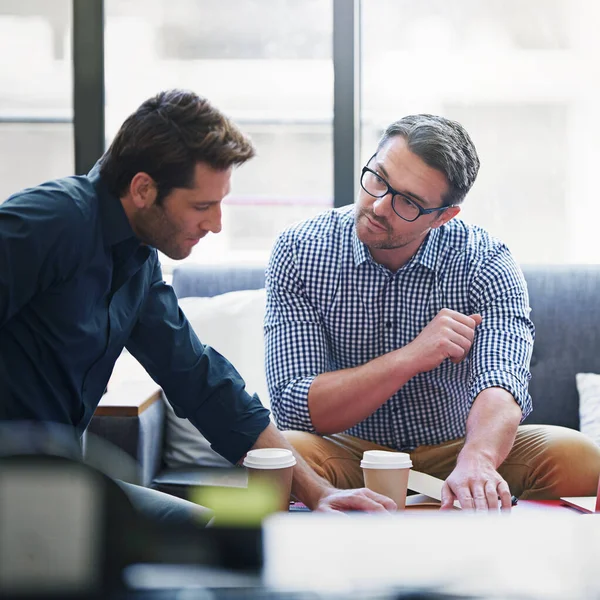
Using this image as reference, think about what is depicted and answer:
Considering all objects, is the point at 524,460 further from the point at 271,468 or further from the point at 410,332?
the point at 271,468

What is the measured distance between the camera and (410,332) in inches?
75.9

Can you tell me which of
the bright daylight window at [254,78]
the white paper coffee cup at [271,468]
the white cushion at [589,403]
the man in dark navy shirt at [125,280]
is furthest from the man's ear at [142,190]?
the bright daylight window at [254,78]

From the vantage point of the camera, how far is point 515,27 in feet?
9.81

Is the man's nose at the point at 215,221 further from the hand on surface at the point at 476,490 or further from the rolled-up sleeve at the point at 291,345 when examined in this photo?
the hand on surface at the point at 476,490

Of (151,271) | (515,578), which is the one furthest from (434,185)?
(515,578)

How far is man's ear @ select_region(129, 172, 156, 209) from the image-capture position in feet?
4.55

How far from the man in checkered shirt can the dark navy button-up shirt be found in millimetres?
293

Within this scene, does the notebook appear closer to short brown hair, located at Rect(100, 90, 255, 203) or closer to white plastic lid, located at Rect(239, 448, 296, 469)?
white plastic lid, located at Rect(239, 448, 296, 469)

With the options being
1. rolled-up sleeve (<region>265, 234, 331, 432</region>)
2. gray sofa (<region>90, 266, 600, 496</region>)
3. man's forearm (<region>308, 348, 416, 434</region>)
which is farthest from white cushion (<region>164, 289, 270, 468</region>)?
man's forearm (<region>308, 348, 416, 434</region>)

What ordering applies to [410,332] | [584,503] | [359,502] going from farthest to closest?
[410,332], [584,503], [359,502]

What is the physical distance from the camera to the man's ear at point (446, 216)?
1.91m

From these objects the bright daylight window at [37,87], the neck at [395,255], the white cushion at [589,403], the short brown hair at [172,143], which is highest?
the bright daylight window at [37,87]

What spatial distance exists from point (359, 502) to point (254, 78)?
2.26 m

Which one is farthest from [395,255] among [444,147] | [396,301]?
[444,147]
